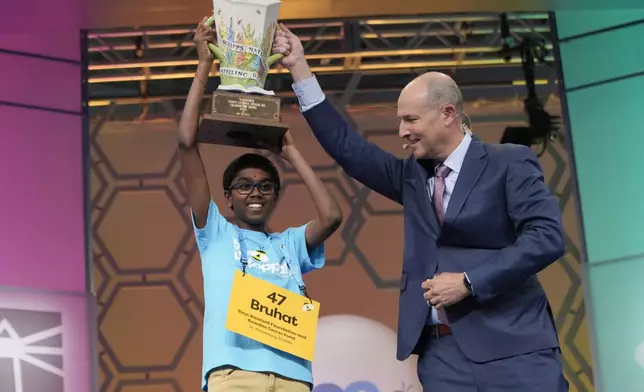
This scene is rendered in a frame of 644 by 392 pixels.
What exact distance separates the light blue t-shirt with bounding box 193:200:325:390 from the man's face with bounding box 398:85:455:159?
0.41 m

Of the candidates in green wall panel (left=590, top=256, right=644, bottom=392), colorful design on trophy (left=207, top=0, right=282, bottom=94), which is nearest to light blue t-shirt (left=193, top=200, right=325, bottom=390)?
colorful design on trophy (left=207, top=0, right=282, bottom=94)

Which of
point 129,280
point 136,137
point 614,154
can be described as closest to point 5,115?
point 136,137

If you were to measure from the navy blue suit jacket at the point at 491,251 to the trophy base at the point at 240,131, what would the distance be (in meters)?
0.37

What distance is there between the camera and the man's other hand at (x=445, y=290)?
1508 millimetres

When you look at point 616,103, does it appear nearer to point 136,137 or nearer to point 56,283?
point 136,137

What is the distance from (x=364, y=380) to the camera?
3.18m

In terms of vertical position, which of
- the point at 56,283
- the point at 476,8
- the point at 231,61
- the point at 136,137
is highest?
the point at 476,8

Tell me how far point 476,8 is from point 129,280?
173 centimetres

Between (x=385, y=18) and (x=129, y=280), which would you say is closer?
(x=129, y=280)

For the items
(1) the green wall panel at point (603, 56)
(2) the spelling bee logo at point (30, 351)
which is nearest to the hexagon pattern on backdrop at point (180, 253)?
(2) the spelling bee logo at point (30, 351)

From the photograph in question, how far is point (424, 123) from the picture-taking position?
1686 millimetres

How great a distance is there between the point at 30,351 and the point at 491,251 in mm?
2030

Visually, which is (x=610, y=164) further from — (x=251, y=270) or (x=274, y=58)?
(x=251, y=270)

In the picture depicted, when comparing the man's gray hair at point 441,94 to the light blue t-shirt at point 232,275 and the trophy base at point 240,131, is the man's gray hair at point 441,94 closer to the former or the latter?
the trophy base at point 240,131
